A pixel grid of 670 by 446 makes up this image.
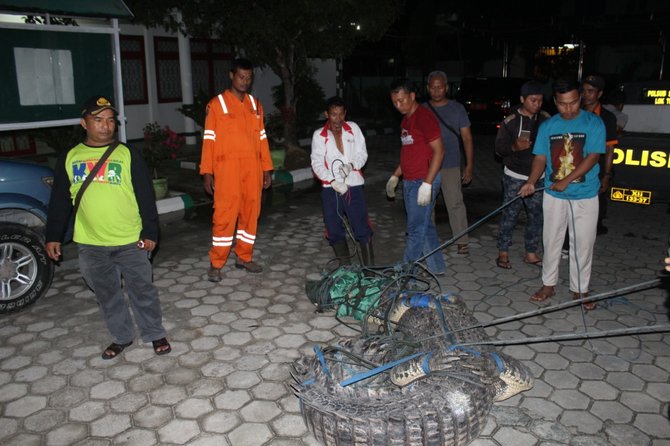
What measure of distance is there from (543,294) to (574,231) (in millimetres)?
745

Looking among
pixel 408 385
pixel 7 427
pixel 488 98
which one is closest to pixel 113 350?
pixel 7 427

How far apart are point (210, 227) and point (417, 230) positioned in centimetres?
354

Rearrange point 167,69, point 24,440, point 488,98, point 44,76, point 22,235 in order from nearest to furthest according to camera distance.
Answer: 1. point 24,440
2. point 22,235
3. point 44,76
4. point 167,69
5. point 488,98

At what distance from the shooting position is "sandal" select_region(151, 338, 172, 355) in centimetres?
427

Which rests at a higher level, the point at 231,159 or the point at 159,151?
the point at 231,159

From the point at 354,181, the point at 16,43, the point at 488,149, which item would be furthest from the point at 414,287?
the point at 488,149

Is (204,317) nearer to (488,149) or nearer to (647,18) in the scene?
(488,149)

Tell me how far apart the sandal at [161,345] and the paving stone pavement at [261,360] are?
5 centimetres

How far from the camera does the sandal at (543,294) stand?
522 centimetres

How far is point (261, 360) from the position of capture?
13.8 feet

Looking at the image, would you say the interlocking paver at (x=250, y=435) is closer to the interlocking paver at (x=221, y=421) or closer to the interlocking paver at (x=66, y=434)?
the interlocking paver at (x=221, y=421)

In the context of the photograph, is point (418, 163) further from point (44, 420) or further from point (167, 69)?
point (167, 69)

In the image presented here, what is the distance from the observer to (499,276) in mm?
5895

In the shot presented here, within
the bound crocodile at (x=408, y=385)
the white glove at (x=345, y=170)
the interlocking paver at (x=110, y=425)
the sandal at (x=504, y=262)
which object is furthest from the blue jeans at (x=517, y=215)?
the interlocking paver at (x=110, y=425)
